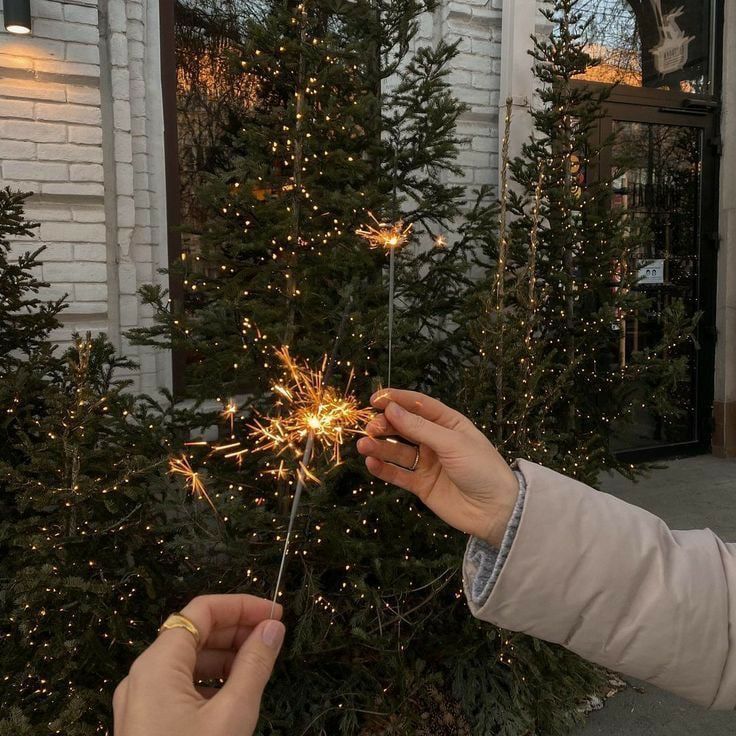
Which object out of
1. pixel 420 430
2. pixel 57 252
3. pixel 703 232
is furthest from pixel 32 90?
pixel 703 232

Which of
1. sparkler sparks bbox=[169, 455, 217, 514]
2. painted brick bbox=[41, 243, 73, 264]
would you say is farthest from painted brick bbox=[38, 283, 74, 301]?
sparkler sparks bbox=[169, 455, 217, 514]

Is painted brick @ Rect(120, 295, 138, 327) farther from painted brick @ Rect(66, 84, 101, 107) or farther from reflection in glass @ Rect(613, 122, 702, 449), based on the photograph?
reflection in glass @ Rect(613, 122, 702, 449)

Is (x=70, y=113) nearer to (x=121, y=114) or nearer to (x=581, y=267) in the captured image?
(x=121, y=114)

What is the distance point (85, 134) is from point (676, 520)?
193 inches

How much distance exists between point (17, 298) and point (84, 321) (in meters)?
1.24

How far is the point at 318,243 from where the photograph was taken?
2729 millimetres

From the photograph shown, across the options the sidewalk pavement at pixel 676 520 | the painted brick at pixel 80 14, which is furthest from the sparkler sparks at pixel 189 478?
the painted brick at pixel 80 14

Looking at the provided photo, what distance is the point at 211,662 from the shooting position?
3.82 feet

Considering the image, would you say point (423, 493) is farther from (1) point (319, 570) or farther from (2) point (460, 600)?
(2) point (460, 600)

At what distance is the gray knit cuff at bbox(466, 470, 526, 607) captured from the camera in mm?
1357

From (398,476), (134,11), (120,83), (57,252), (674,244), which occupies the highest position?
(134,11)


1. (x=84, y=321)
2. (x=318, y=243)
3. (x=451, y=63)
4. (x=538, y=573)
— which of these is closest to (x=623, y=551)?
(x=538, y=573)

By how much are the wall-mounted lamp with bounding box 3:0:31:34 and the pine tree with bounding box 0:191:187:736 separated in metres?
2.06

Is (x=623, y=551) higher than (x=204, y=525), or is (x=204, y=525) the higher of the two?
(x=623, y=551)
